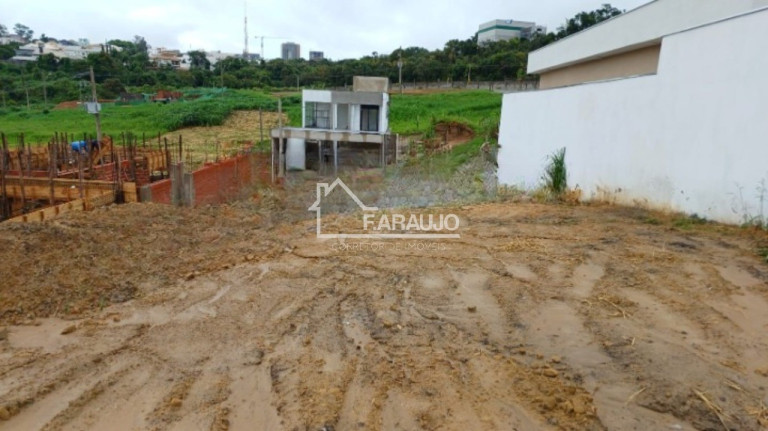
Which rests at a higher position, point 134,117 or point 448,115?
point 448,115

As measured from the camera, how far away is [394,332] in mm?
3900

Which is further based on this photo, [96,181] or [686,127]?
[96,181]

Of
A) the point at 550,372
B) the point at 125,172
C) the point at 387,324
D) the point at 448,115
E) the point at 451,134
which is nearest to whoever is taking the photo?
the point at 550,372

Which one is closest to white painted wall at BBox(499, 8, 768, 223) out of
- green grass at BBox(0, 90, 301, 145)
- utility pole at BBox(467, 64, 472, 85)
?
green grass at BBox(0, 90, 301, 145)

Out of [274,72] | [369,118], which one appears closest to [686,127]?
[369,118]

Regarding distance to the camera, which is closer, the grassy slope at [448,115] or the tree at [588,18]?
the grassy slope at [448,115]

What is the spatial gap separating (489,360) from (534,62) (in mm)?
16450

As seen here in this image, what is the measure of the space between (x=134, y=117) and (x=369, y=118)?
2158 centimetres

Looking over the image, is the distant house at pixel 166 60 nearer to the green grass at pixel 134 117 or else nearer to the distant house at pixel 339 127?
the green grass at pixel 134 117

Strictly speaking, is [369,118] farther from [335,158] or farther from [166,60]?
[166,60]

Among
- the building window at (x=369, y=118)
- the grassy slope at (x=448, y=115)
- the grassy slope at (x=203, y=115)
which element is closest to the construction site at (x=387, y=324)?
the grassy slope at (x=448, y=115)

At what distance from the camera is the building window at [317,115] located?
24172mm

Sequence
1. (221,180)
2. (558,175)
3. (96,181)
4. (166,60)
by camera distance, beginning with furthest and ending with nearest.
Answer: (166,60) → (221,180) → (558,175) → (96,181)

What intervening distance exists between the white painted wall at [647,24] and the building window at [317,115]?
12960 mm
